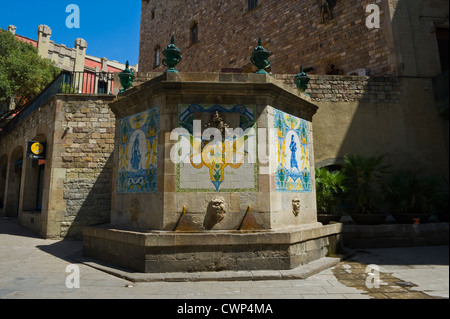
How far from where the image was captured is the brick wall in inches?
483

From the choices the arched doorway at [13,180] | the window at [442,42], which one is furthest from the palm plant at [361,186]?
the arched doorway at [13,180]

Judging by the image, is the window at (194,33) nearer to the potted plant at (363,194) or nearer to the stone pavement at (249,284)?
the potted plant at (363,194)

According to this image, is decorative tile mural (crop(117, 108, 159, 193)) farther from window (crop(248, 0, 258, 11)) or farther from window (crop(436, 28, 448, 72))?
window (crop(248, 0, 258, 11))

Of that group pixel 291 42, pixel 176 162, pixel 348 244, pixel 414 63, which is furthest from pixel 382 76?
pixel 176 162

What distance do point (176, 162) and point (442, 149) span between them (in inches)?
424

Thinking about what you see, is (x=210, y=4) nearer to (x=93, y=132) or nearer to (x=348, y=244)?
(x=93, y=132)

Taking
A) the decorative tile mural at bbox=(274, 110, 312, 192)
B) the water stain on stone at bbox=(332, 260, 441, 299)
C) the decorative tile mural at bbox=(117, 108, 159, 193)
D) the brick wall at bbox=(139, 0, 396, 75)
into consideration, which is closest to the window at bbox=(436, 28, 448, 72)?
the brick wall at bbox=(139, 0, 396, 75)

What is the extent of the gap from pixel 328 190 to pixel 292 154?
8.84 feet

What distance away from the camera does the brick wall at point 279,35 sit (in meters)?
12.3

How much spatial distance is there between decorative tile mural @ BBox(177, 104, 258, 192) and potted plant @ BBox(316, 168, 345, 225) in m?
3.46

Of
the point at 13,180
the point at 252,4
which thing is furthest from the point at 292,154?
the point at 13,180

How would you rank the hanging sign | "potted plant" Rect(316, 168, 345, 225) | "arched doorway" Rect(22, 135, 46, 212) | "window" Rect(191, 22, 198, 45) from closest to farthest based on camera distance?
"potted plant" Rect(316, 168, 345, 225) < the hanging sign < "arched doorway" Rect(22, 135, 46, 212) < "window" Rect(191, 22, 198, 45)

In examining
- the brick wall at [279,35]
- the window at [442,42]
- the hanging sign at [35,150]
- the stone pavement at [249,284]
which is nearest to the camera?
the stone pavement at [249,284]

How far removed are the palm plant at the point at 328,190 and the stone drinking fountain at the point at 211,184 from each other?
2294 millimetres
